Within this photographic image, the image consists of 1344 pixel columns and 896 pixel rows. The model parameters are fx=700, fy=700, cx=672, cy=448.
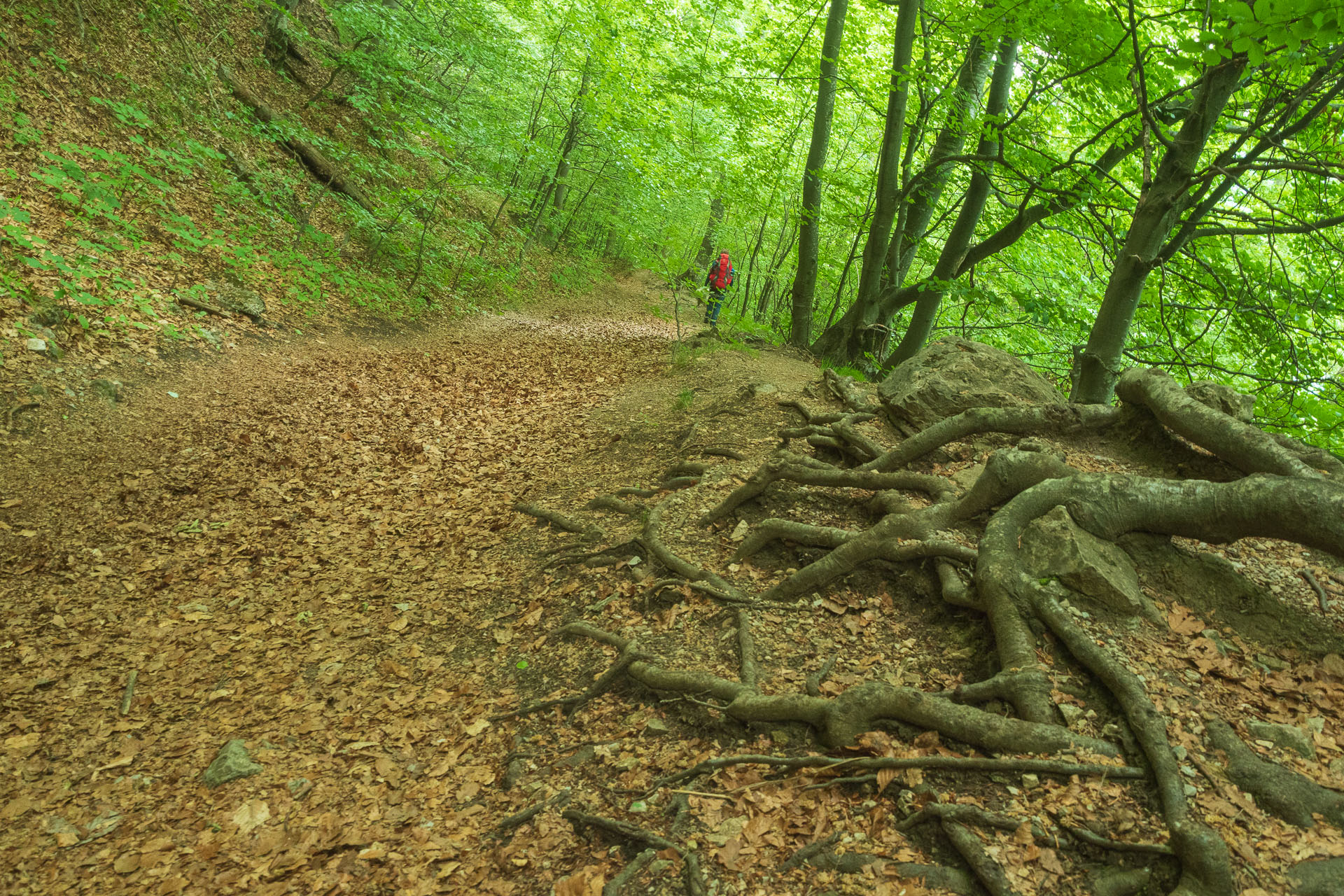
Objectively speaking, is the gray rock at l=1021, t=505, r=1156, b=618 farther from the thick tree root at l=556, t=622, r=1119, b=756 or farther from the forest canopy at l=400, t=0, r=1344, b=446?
the forest canopy at l=400, t=0, r=1344, b=446

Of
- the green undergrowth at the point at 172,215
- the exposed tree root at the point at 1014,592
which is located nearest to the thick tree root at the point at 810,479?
the exposed tree root at the point at 1014,592

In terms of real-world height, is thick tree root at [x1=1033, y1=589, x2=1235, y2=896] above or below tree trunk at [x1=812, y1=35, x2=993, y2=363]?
below

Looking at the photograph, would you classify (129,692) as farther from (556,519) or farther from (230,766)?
(556,519)

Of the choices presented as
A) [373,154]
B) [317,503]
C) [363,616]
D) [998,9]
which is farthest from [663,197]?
[363,616]

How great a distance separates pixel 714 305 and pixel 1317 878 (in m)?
13.1

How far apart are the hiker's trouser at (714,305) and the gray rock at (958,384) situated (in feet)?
21.4

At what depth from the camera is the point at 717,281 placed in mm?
14562

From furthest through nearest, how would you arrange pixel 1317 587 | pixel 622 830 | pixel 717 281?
pixel 717 281 → pixel 1317 587 → pixel 622 830

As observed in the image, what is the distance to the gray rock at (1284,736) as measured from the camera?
292cm

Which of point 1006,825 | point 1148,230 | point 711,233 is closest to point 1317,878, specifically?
point 1006,825

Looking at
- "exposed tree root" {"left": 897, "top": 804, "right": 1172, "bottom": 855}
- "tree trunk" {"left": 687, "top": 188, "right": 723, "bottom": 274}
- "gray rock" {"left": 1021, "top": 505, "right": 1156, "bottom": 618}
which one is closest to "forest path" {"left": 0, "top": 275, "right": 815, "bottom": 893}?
"exposed tree root" {"left": 897, "top": 804, "right": 1172, "bottom": 855}

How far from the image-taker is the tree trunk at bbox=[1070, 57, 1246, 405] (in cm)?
570

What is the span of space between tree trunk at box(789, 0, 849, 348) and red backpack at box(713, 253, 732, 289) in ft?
6.62

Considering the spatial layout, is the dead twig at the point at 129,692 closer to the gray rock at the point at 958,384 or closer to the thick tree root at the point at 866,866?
the thick tree root at the point at 866,866
